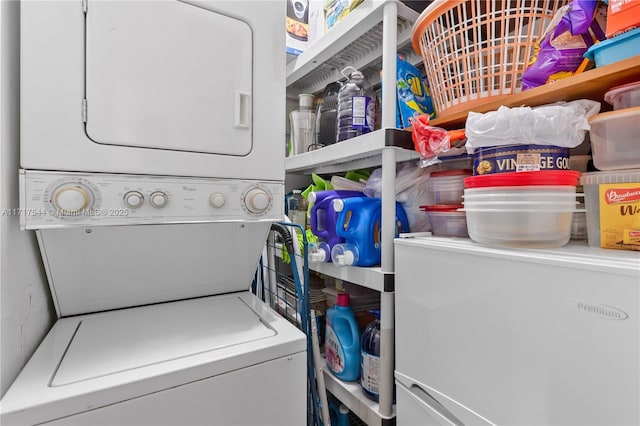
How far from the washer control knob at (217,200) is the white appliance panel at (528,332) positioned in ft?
2.49

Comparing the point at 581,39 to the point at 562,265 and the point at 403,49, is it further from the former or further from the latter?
the point at 403,49

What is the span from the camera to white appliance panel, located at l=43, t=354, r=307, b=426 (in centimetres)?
79

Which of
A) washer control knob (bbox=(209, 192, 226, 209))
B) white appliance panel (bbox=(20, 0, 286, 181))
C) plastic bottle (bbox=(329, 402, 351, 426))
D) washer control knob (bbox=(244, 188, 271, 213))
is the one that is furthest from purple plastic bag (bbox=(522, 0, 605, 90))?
plastic bottle (bbox=(329, 402, 351, 426))

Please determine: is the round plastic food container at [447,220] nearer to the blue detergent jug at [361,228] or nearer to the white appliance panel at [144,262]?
the blue detergent jug at [361,228]

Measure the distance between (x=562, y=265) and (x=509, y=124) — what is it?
0.46 meters

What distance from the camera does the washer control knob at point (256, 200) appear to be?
115 centimetres

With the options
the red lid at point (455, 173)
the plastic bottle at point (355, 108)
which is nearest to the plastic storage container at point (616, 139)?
the red lid at point (455, 173)

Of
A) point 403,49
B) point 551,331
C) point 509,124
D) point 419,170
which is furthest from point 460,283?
point 403,49

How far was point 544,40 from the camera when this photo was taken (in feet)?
3.24

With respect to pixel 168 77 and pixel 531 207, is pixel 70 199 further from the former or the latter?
pixel 531 207

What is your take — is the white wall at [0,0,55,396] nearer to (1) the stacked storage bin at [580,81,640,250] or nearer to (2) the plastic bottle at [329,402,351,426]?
(2) the plastic bottle at [329,402,351,426]

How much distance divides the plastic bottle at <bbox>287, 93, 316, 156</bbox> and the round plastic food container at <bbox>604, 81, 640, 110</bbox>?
61.3 inches

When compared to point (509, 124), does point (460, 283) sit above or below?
below

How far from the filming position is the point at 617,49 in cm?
80
